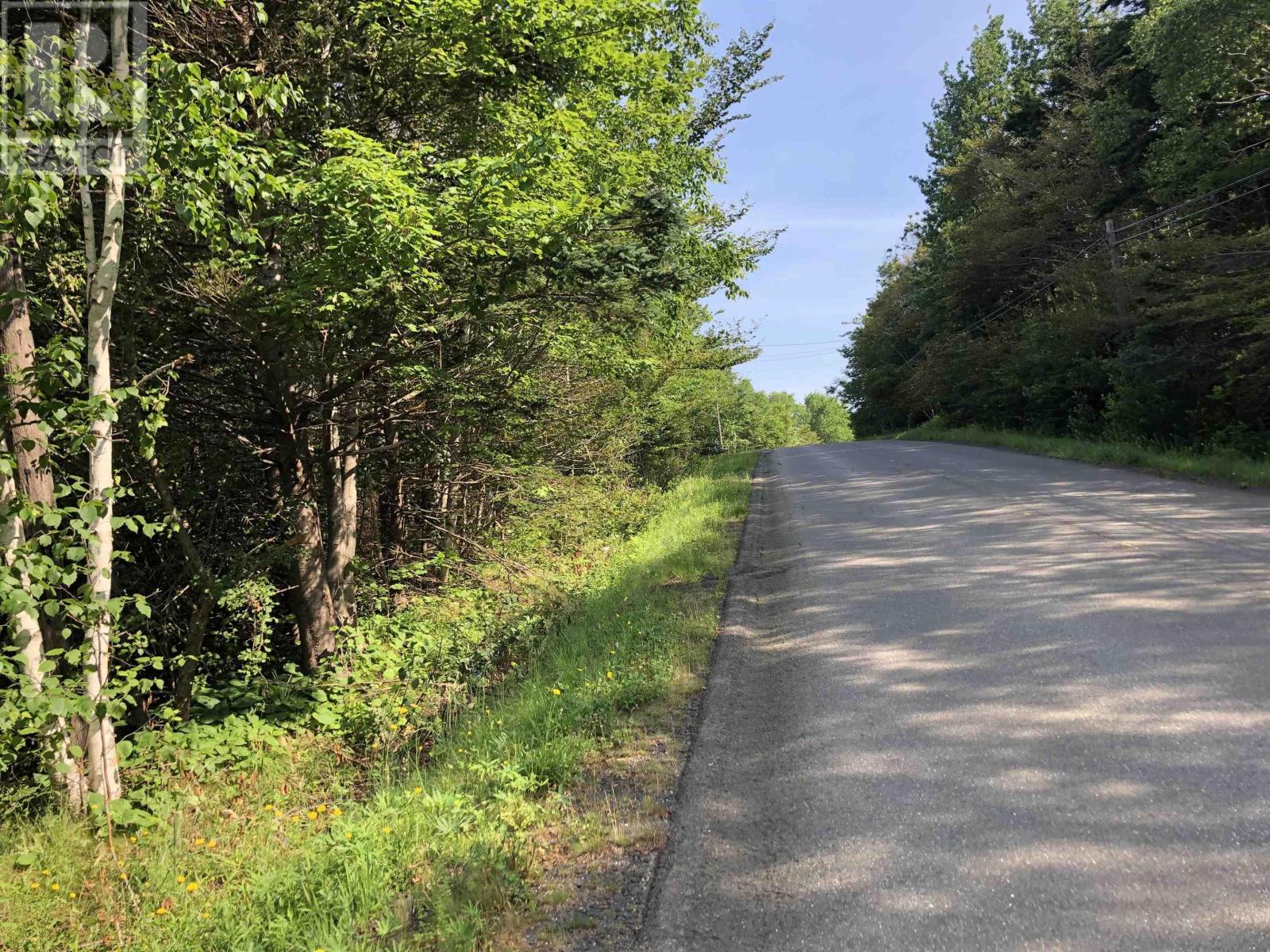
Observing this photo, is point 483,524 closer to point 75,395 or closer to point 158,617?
point 158,617

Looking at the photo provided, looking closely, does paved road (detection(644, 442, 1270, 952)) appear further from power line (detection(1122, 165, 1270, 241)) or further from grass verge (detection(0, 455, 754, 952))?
power line (detection(1122, 165, 1270, 241))

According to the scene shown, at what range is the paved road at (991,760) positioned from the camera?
2406 mm

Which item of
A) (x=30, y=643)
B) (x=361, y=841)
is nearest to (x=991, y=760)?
(x=361, y=841)

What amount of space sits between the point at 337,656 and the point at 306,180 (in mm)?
4474

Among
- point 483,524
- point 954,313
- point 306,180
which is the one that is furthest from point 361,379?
point 954,313

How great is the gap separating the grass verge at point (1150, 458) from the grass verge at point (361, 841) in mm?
9626

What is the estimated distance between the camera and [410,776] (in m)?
4.40

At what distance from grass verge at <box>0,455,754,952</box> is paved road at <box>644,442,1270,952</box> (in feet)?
2.12

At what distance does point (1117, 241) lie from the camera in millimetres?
19000

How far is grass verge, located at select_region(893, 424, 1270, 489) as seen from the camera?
10406 mm

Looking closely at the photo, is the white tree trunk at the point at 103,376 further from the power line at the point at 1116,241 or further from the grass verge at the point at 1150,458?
the power line at the point at 1116,241

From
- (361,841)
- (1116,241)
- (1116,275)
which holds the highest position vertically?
Answer: (1116,241)

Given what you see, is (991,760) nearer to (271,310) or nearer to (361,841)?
(361,841)

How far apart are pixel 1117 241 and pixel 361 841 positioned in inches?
903
